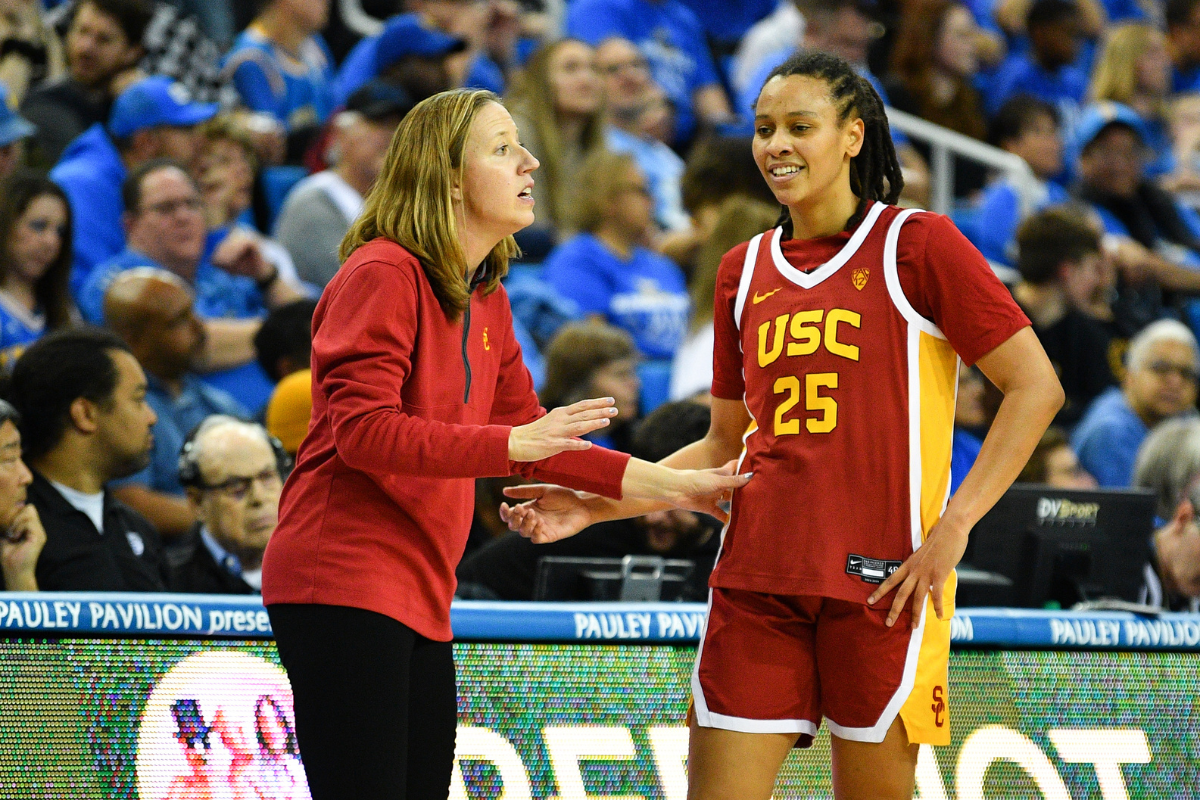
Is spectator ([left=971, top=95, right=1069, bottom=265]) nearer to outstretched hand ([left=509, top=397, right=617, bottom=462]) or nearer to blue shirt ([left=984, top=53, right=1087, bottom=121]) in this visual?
blue shirt ([left=984, top=53, right=1087, bottom=121])

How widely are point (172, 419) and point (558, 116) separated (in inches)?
118

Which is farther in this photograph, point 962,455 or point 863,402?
point 962,455

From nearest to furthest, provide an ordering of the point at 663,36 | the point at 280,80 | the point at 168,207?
the point at 168,207 → the point at 280,80 → the point at 663,36

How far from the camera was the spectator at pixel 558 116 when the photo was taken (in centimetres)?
777

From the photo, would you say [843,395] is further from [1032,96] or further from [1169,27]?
[1169,27]

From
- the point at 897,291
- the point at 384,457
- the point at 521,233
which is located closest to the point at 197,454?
the point at 384,457

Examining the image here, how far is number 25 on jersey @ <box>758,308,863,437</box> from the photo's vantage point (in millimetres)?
2795

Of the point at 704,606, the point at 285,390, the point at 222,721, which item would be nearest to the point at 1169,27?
the point at 285,390

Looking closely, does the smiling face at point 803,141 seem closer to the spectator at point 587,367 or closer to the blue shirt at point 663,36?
the spectator at point 587,367

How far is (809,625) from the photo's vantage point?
2.83 meters

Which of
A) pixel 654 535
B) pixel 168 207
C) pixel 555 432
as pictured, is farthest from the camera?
pixel 168 207

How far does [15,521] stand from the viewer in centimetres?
400

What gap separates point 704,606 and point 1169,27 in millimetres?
9589

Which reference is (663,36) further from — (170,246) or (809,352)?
(809,352)
